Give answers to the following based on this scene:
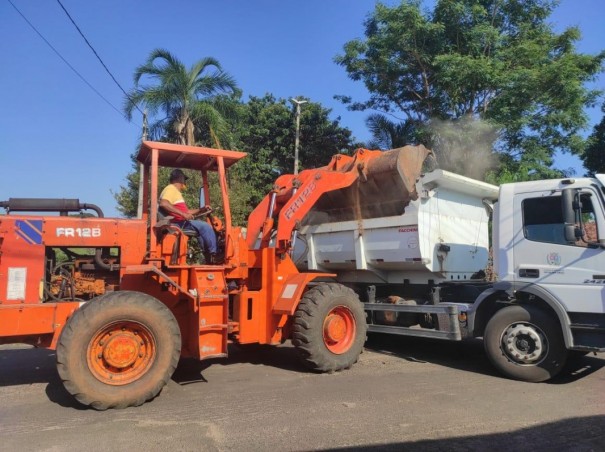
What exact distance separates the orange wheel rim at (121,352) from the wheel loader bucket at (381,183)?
13.4ft

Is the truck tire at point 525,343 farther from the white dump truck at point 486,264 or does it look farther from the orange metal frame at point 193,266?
the orange metal frame at point 193,266

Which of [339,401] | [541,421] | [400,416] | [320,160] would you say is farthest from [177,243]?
[320,160]

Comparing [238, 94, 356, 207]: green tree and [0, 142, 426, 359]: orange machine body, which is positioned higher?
[238, 94, 356, 207]: green tree

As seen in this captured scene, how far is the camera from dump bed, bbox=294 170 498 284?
25.1 feet

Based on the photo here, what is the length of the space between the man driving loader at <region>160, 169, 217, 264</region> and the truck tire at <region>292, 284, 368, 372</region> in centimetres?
145

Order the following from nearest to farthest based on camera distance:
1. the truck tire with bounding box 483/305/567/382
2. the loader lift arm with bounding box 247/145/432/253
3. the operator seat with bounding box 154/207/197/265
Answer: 1. the operator seat with bounding box 154/207/197/265
2. the truck tire with bounding box 483/305/567/382
3. the loader lift arm with bounding box 247/145/432/253

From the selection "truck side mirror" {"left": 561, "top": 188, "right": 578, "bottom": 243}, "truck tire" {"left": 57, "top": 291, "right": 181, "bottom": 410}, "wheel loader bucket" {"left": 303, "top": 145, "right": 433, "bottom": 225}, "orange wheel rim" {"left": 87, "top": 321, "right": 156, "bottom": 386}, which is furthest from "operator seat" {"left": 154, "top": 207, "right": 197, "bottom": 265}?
"truck side mirror" {"left": 561, "top": 188, "right": 578, "bottom": 243}

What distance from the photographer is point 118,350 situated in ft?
17.2

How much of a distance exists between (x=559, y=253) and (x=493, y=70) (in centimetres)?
959

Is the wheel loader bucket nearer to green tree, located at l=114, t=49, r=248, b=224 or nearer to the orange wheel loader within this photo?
the orange wheel loader

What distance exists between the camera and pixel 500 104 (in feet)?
47.8

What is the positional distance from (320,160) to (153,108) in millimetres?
9312

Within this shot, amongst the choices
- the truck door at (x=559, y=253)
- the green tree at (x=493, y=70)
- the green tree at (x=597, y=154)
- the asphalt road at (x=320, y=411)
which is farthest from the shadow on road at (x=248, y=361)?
the green tree at (x=597, y=154)

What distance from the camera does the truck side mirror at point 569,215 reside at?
609cm
